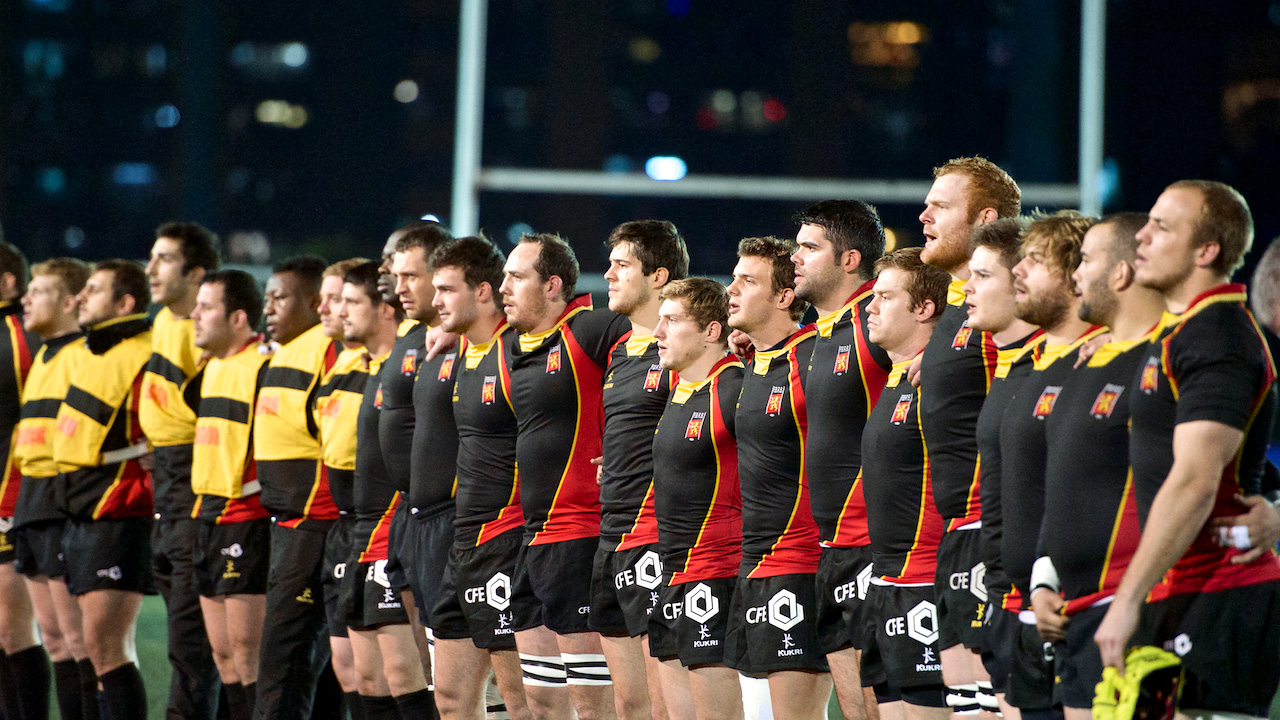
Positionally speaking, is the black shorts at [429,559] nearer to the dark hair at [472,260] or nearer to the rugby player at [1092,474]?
the dark hair at [472,260]

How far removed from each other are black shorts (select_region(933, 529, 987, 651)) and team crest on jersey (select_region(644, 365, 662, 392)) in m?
1.19

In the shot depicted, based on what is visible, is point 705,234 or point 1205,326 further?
point 705,234

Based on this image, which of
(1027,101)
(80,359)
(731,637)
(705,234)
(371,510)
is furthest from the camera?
(705,234)

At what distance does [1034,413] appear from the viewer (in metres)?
3.00

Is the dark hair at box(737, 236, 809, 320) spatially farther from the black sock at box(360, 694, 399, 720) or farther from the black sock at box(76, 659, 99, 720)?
the black sock at box(76, 659, 99, 720)

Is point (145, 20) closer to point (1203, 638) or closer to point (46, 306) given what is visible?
point (46, 306)

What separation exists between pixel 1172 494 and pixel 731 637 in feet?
5.37

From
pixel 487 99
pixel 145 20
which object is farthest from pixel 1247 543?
pixel 145 20

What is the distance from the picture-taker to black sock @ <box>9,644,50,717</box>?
243 inches

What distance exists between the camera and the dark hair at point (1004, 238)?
130 inches

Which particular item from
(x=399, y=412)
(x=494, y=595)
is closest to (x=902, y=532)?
(x=494, y=595)

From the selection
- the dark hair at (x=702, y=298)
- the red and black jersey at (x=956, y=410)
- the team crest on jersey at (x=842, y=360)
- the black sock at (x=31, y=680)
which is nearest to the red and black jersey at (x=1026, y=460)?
the red and black jersey at (x=956, y=410)

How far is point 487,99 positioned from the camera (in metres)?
10.6

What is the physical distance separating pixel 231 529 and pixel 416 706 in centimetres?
115
